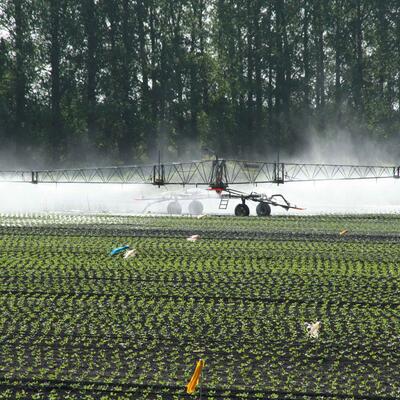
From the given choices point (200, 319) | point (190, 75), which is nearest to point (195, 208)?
point (200, 319)

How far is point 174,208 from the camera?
139ft

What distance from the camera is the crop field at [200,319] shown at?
9828 mm

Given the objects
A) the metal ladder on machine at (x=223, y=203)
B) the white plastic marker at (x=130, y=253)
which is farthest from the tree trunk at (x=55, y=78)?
the white plastic marker at (x=130, y=253)

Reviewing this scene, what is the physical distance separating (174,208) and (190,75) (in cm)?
3052

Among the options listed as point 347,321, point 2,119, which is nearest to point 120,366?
point 347,321

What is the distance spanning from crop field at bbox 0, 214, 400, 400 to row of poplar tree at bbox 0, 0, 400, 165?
130 feet

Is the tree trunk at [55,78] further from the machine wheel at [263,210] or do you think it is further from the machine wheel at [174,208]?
the machine wheel at [263,210]

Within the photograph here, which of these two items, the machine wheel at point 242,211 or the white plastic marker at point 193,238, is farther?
the machine wheel at point 242,211

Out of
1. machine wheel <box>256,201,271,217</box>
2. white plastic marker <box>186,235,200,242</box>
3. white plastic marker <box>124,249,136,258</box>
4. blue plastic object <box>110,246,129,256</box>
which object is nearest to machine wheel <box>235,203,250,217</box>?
machine wheel <box>256,201,271,217</box>

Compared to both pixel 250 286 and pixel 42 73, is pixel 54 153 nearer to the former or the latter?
Result: pixel 42 73

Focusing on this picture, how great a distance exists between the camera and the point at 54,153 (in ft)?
208

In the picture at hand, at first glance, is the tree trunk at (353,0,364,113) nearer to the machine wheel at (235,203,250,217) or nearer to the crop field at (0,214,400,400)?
the machine wheel at (235,203,250,217)

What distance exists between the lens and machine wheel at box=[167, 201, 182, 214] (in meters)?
42.4

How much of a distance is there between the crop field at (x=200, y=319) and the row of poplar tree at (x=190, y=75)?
39.5 metres
